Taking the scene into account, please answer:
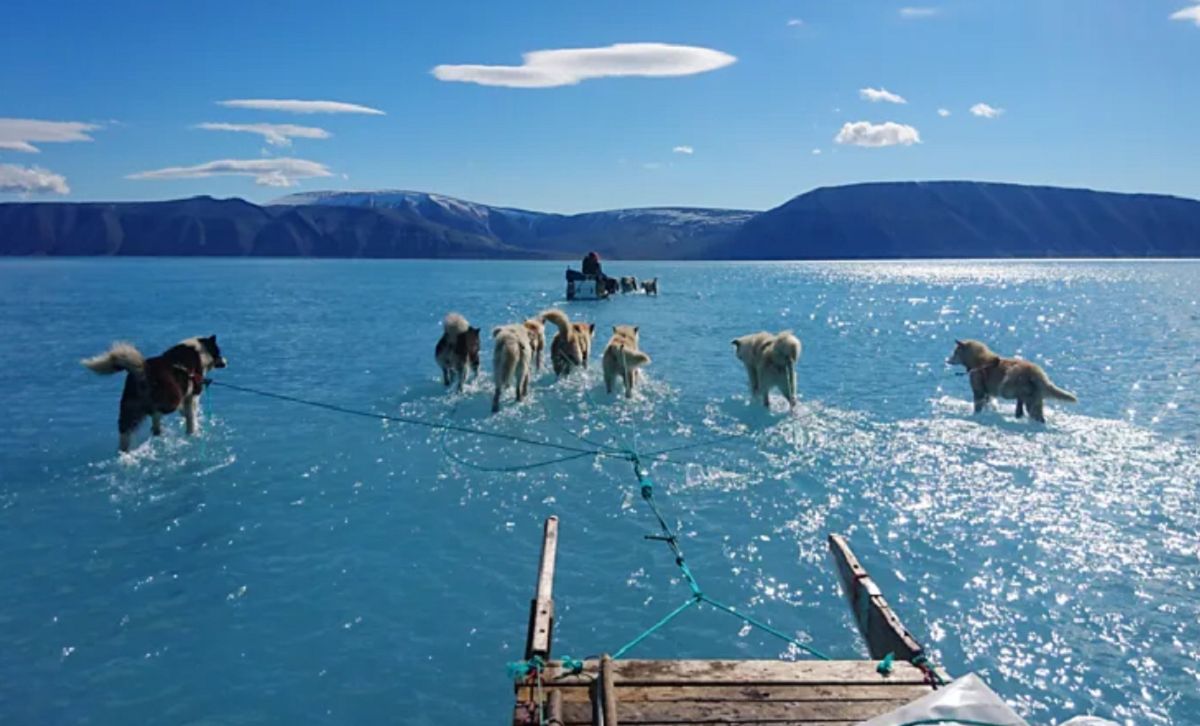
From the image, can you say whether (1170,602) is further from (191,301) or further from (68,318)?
(191,301)

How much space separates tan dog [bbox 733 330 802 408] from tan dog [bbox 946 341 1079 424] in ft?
12.6

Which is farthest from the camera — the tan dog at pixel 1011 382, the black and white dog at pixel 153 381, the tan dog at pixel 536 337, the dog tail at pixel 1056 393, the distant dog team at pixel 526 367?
the tan dog at pixel 536 337

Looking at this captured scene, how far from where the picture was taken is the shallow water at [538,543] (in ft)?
20.0

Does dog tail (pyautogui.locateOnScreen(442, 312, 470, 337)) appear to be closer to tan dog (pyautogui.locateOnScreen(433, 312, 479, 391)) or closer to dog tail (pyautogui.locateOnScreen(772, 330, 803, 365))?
tan dog (pyautogui.locateOnScreen(433, 312, 479, 391))

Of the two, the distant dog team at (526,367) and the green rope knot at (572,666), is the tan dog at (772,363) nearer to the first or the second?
the distant dog team at (526,367)

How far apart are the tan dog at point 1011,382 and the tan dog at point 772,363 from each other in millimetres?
3836

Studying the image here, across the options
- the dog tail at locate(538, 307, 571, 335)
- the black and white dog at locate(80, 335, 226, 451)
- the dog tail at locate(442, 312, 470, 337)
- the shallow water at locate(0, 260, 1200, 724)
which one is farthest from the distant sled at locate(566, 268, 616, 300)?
the black and white dog at locate(80, 335, 226, 451)

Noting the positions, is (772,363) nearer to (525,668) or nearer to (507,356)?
(507,356)

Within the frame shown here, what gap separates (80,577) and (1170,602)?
426 inches

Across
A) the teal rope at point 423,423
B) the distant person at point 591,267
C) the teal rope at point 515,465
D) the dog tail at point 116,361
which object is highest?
the distant person at point 591,267

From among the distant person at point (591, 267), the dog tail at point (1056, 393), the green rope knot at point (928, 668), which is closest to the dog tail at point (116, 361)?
the green rope knot at point (928, 668)

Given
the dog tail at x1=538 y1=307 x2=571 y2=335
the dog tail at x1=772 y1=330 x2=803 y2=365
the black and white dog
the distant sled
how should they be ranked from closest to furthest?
the black and white dog < the dog tail at x1=772 y1=330 x2=803 y2=365 < the dog tail at x1=538 y1=307 x2=571 y2=335 < the distant sled

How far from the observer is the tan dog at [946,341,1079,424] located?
14.2 meters

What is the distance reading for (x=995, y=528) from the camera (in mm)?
9000
